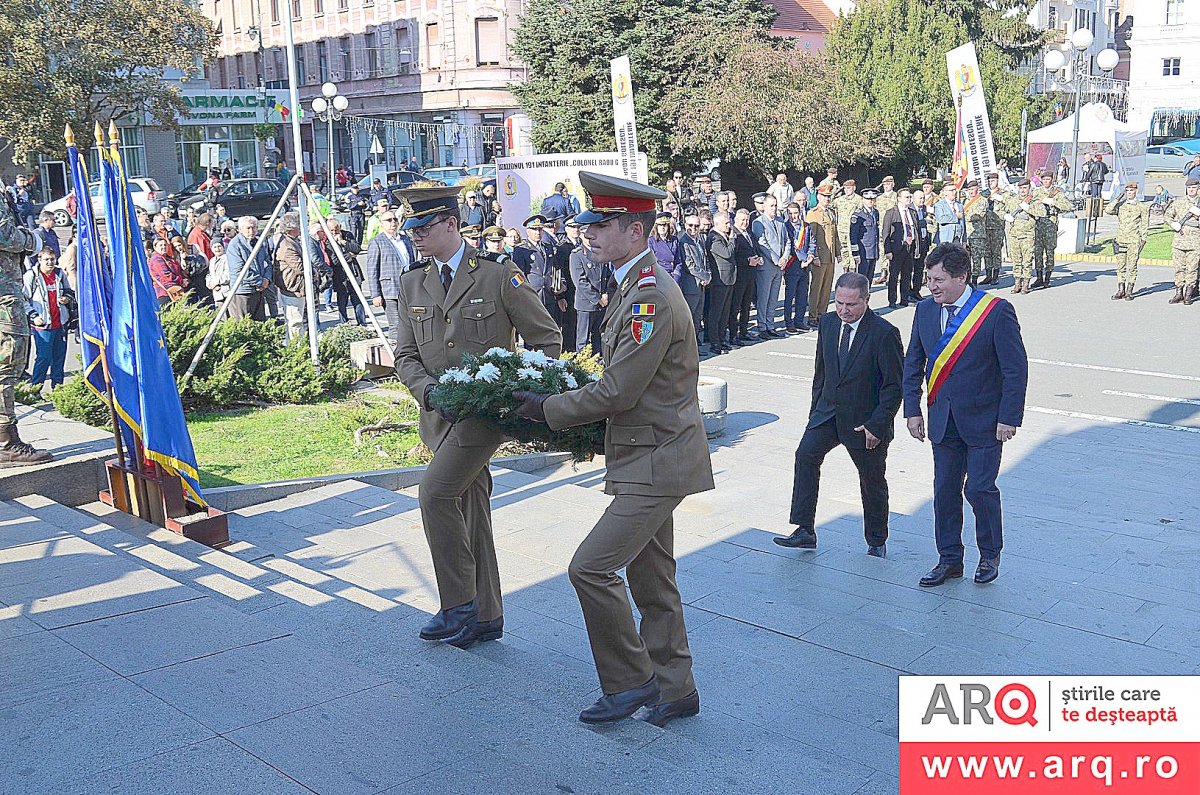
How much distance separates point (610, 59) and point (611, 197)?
1289 inches

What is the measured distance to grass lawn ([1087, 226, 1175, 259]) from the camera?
25.9m

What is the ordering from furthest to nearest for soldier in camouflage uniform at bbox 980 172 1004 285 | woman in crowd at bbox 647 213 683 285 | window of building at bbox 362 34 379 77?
window of building at bbox 362 34 379 77 → soldier in camouflage uniform at bbox 980 172 1004 285 → woman in crowd at bbox 647 213 683 285

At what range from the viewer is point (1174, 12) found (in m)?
69.6

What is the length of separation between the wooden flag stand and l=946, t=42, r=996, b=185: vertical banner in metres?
20.0

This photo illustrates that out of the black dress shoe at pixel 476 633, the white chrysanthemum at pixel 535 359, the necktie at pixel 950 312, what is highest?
the white chrysanthemum at pixel 535 359

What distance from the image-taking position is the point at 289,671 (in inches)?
185

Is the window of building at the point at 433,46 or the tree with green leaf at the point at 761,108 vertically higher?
the window of building at the point at 433,46

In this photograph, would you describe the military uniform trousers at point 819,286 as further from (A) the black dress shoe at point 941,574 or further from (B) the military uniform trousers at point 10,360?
(B) the military uniform trousers at point 10,360

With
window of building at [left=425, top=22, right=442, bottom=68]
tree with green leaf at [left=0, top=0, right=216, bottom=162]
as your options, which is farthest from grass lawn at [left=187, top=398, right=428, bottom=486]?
window of building at [left=425, top=22, right=442, bottom=68]

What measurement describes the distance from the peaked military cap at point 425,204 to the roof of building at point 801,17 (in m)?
58.6

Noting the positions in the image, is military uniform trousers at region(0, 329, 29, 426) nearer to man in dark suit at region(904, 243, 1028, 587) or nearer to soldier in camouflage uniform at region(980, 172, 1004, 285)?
man in dark suit at region(904, 243, 1028, 587)

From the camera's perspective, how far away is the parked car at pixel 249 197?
37375 mm

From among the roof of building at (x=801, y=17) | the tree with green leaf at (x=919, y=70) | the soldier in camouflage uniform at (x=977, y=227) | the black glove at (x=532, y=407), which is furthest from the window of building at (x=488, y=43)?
the black glove at (x=532, y=407)

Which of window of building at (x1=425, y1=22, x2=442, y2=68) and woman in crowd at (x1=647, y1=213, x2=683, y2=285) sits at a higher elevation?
window of building at (x1=425, y1=22, x2=442, y2=68)
